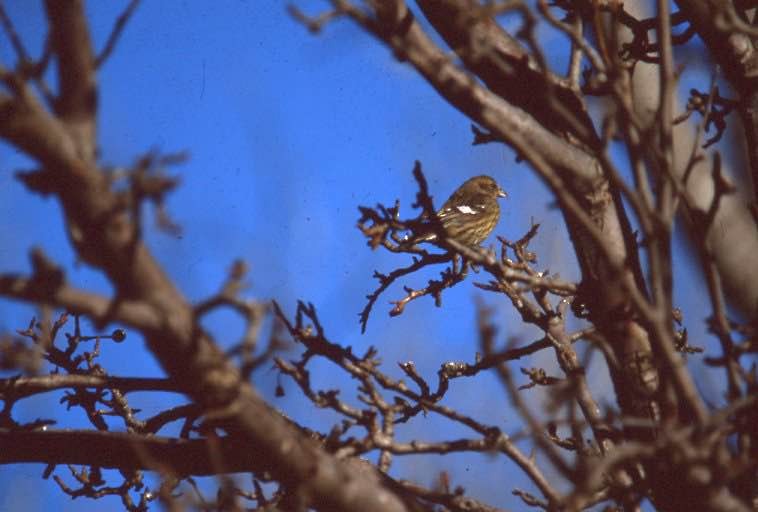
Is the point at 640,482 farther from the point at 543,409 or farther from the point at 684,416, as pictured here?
the point at 543,409

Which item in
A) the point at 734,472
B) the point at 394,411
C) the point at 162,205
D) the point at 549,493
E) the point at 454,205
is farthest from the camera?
the point at 454,205

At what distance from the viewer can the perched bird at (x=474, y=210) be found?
29.0 feet

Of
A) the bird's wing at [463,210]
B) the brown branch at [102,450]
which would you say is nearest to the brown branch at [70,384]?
the brown branch at [102,450]

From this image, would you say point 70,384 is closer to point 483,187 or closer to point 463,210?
point 463,210

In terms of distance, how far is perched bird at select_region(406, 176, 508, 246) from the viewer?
884cm

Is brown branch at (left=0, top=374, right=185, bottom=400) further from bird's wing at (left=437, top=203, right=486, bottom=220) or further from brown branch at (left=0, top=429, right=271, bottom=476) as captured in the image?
bird's wing at (left=437, top=203, right=486, bottom=220)

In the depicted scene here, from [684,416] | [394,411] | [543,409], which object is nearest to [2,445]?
[394,411]

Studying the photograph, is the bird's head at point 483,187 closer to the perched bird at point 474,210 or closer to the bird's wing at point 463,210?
the perched bird at point 474,210

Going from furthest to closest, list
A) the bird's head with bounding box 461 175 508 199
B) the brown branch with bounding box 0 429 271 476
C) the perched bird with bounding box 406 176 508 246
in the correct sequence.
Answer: the bird's head with bounding box 461 175 508 199, the perched bird with bounding box 406 176 508 246, the brown branch with bounding box 0 429 271 476

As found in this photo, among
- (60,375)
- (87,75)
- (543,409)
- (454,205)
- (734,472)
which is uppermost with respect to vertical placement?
(454,205)

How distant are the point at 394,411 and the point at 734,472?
106 cm

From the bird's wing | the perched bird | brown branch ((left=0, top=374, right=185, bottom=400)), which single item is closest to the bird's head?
the perched bird

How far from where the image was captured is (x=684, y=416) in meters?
2.76

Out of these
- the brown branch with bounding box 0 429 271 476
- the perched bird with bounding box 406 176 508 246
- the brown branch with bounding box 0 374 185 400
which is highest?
the perched bird with bounding box 406 176 508 246
